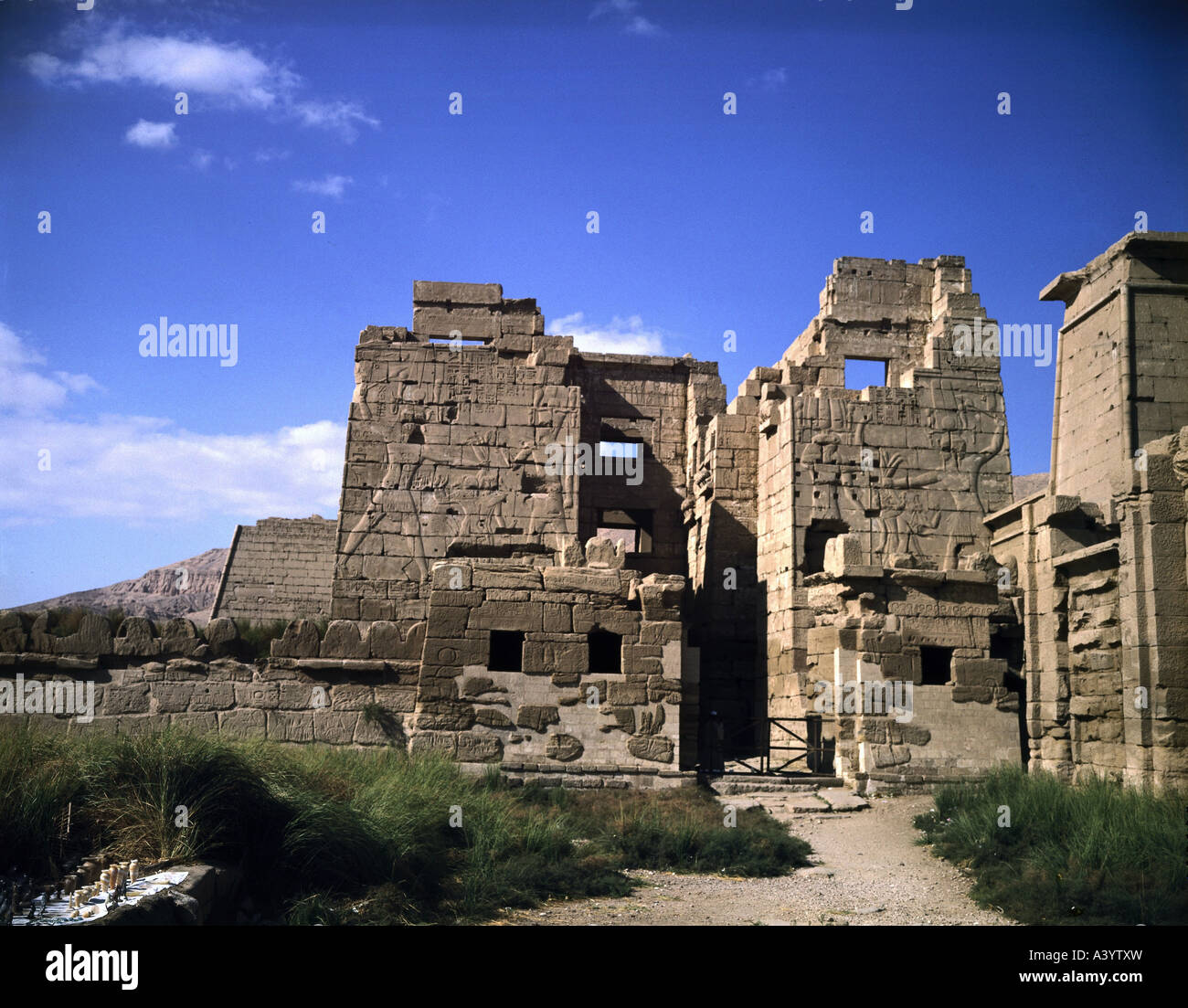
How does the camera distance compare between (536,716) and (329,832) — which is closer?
(329,832)

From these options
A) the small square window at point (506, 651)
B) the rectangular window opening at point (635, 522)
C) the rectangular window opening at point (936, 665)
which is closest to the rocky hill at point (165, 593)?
the rectangular window opening at point (635, 522)

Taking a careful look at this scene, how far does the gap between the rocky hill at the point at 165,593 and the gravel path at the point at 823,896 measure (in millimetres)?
39576

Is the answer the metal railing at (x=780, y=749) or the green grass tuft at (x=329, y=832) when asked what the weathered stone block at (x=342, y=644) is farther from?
the metal railing at (x=780, y=749)

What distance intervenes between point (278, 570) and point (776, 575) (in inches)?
552

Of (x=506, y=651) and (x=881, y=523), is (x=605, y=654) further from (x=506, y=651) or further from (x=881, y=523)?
(x=881, y=523)

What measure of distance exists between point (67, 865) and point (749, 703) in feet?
42.8

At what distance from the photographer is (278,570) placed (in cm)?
2589

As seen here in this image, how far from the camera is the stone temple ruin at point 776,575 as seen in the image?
→ 12.0 metres

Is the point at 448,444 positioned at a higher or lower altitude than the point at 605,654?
higher

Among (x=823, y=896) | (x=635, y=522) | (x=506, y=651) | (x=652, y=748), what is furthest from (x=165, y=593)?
(x=823, y=896)

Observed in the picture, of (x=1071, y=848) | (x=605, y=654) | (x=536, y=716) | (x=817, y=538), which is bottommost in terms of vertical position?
(x=1071, y=848)

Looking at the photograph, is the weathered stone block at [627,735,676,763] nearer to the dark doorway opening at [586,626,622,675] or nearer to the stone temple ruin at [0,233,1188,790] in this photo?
the stone temple ruin at [0,233,1188,790]
